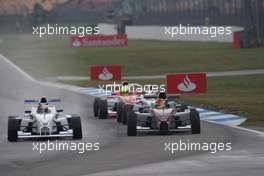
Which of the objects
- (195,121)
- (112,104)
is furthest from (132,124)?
(112,104)

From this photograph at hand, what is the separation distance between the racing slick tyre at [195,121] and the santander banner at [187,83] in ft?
16.4

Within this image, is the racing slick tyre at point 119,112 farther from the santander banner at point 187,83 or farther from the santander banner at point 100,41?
the santander banner at point 100,41

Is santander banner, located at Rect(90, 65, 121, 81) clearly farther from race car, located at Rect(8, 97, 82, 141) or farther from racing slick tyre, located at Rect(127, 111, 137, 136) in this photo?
race car, located at Rect(8, 97, 82, 141)

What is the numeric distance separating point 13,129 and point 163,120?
3.66 metres

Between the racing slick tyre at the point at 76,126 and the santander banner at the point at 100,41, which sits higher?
the santander banner at the point at 100,41

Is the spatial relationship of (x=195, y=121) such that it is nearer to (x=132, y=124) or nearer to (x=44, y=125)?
(x=132, y=124)

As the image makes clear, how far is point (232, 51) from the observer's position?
7206 centimetres

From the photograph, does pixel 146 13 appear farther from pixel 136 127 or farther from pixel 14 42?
pixel 136 127

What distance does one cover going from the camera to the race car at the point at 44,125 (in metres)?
23.9

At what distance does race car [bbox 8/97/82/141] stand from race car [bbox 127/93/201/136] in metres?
1.47

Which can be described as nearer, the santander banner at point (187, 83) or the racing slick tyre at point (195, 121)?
the racing slick tyre at point (195, 121)

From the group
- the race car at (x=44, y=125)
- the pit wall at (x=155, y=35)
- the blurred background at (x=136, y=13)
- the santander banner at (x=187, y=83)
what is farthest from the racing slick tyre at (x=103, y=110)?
the pit wall at (x=155, y=35)

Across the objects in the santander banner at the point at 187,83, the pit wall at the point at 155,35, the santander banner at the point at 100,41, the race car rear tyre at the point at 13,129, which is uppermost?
the pit wall at the point at 155,35

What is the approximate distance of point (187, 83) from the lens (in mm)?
30422
